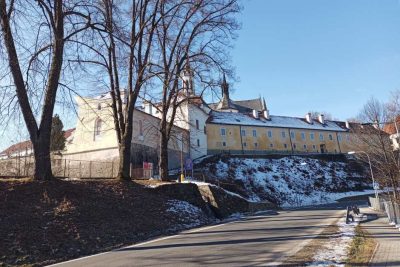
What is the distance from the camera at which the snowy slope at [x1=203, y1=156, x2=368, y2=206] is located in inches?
2347

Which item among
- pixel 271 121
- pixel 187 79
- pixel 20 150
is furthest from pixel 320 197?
pixel 20 150

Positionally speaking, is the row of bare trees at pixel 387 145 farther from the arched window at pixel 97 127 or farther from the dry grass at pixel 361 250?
the arched window at pixel 97 127

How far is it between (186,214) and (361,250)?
1172cm

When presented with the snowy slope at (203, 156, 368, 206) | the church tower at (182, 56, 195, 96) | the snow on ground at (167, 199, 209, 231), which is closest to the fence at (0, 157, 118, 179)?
the snow on ground at (167, 199, 209, 231)

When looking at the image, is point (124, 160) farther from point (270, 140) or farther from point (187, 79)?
point (270, 140)

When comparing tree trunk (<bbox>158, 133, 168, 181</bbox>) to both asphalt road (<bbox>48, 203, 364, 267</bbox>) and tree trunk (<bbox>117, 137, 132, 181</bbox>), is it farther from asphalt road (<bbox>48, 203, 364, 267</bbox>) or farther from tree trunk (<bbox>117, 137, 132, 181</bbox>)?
asphalt road (<bbox>48, 203, 364, 267</bbox>)

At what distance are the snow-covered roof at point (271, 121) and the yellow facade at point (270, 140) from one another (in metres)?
0.71

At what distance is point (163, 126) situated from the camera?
91.2ft

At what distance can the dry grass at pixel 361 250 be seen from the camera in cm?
954

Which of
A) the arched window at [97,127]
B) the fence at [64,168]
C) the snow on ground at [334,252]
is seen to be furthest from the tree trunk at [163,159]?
the arched window at [97,127]

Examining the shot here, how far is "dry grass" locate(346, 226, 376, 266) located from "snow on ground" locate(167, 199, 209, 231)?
27.0ft

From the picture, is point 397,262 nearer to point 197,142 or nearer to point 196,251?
point 196,251

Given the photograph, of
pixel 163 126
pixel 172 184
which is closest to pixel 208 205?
pixel 172 184

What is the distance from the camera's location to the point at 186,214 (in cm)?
2186
